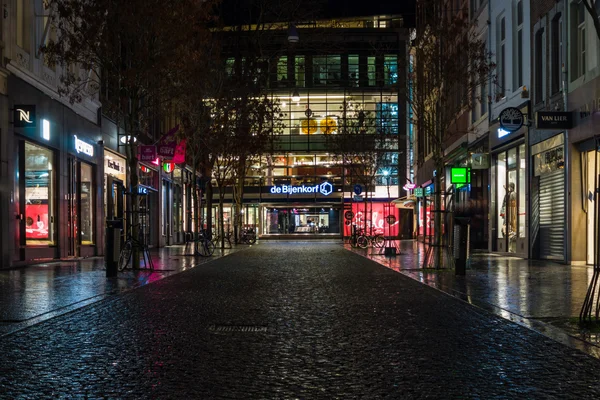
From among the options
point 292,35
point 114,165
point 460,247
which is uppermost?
point 292,35

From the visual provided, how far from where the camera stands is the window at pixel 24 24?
955 inches

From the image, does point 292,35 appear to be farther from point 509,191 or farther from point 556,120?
point 556,120

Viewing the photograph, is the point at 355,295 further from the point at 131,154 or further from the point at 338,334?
the point at 131,154

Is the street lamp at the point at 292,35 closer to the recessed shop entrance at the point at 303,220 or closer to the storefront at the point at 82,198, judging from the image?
the storefront at the point at 82,198

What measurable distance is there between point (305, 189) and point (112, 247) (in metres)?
60.5

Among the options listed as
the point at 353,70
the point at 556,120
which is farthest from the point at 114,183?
the point at 353,70

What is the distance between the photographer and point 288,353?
25.4 feet

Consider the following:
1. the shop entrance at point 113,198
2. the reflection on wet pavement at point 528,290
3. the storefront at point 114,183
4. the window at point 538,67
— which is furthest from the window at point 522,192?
the shop entrance at point 113,198

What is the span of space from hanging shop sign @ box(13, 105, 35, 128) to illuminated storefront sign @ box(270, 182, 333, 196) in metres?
56.3

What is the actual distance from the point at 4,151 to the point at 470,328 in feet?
54.9

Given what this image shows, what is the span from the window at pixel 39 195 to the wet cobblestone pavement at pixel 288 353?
12.9 m

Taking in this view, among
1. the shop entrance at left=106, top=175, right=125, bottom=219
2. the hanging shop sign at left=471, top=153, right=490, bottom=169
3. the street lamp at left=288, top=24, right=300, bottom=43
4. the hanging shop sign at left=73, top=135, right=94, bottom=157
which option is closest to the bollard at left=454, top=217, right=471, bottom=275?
the hanging shop sign at left=471, top=153, right=490, bottom=169

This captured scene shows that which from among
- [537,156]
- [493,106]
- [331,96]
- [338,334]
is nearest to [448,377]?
[338,334]

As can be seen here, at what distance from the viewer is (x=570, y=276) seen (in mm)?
17969
